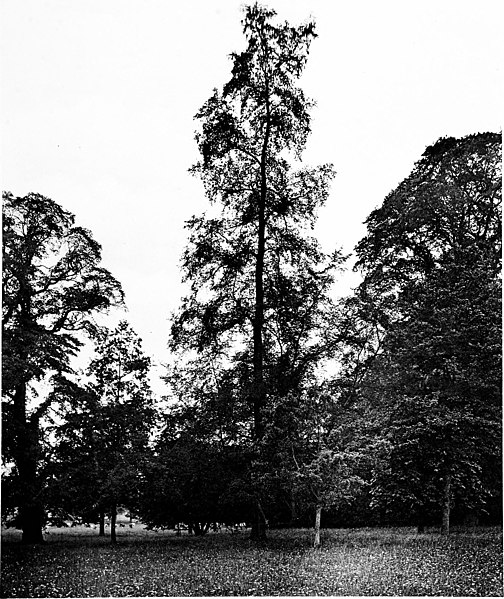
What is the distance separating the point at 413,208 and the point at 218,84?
1.67 m

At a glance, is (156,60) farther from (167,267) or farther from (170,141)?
(167,267)

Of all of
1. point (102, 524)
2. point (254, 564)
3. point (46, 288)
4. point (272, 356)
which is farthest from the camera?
point (272, 356)

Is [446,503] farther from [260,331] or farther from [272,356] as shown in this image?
[260,331]

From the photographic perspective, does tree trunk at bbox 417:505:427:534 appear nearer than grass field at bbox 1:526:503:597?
No

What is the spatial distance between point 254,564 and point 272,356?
1459mm

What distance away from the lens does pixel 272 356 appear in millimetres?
6285

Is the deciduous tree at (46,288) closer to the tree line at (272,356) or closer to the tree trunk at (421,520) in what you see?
the tree line at (272,356)

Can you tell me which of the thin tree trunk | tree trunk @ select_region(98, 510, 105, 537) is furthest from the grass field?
the thin tree trunk

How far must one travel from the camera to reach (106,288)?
243 inches

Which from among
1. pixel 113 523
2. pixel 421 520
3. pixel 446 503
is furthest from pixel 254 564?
pixel 446 503

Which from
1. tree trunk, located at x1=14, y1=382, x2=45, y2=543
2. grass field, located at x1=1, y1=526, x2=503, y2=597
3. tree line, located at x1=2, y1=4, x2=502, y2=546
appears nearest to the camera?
grass field, located at x1=1, y1=526, x2=503, y2=597

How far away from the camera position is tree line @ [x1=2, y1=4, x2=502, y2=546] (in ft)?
19.8

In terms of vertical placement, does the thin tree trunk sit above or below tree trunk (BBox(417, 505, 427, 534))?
above

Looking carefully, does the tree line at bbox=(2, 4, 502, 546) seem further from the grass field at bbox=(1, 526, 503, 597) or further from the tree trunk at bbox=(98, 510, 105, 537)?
the grass field at bbox=(1, 526, 503, 597)
